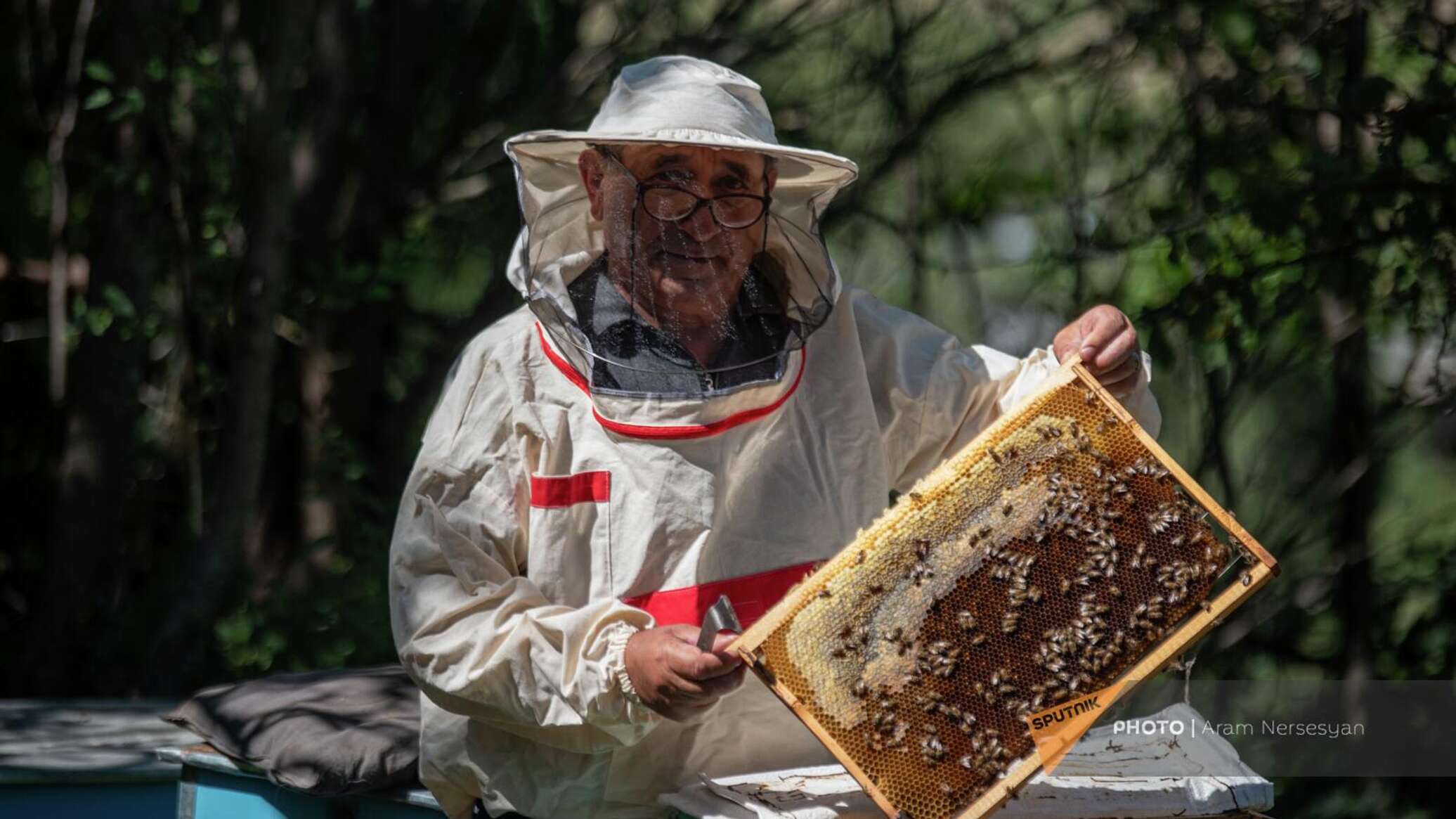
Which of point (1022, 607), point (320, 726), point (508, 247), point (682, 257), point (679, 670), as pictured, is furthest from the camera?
point (508, 247)

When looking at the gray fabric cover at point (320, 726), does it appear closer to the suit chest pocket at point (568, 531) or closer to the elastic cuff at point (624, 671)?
the suit chest pocket at point (568, 531)

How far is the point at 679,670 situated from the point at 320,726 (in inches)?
45.4

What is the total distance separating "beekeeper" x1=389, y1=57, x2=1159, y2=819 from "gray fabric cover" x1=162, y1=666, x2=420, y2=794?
0.26m

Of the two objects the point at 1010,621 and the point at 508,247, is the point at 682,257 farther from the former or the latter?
the point at 508,247

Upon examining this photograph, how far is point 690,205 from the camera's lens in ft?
7.70

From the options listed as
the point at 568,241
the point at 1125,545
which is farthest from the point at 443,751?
the point at 1125,545

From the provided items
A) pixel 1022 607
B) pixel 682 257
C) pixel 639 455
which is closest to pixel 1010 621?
pixel 1022 607

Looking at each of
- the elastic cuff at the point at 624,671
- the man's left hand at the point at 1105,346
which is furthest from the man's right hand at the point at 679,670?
the man's left hand at the point at 1105,346

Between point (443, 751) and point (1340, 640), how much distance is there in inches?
131

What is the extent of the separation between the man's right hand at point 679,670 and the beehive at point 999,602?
0.15 feet

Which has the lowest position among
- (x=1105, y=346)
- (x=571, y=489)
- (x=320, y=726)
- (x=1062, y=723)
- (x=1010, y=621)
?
(x=320, y=726)

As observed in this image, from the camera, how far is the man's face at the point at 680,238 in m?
2.36

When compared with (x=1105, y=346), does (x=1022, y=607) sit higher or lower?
lower

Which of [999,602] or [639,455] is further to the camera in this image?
[639,455]
